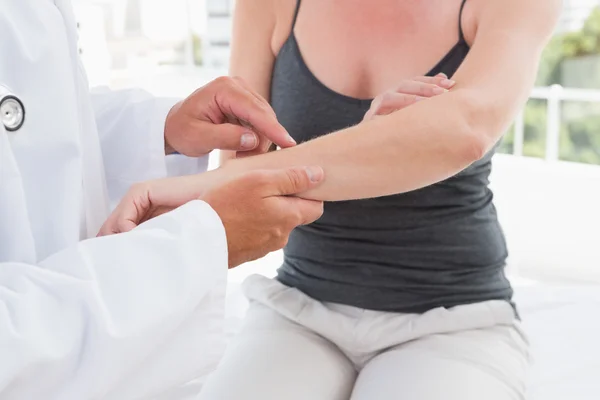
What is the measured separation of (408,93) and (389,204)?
0.22m

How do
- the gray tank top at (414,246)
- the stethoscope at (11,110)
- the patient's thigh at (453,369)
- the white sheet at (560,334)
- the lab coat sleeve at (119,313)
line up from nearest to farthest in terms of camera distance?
the lab coat sleeve at (119,313) → the stethoscope at (11,110) → the patient's thigh at (453,369) → the gray tank top at (414,246) → the white sheet at (560,334)

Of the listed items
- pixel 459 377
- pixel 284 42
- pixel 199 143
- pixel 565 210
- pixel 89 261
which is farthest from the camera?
pixel 565 210

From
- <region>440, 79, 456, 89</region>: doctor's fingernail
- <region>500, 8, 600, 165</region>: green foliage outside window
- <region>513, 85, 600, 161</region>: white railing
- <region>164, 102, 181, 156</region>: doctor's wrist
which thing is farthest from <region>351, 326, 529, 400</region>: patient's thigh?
<region>500, 8, 600, 165</region>: green foliage outside window

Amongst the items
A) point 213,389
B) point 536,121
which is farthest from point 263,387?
point 536,121

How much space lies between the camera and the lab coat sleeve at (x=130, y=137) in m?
1.31

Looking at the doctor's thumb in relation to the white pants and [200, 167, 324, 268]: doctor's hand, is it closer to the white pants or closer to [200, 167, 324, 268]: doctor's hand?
[200, 167, 324, 268]: doctor's hand

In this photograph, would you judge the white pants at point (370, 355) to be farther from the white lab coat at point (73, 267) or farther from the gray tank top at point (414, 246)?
the white lab coat at point (73, 267)

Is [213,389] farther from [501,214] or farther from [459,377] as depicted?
[501,214]

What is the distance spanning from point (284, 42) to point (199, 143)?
398 millimetres

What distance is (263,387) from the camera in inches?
48.5

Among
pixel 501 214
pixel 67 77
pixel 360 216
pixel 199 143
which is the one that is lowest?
pixel 501 214

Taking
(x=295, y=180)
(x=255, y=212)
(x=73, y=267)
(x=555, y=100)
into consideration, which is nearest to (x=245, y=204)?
(x=255, y=212)

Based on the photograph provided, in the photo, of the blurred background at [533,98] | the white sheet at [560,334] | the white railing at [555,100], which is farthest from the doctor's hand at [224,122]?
the white railing at [555,100]

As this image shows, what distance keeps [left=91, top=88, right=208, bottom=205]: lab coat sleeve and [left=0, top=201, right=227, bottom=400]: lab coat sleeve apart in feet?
1.28
